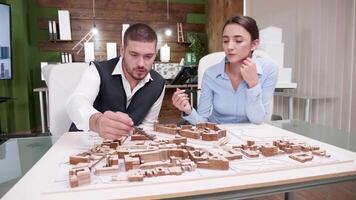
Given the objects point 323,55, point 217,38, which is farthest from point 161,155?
point 217,38

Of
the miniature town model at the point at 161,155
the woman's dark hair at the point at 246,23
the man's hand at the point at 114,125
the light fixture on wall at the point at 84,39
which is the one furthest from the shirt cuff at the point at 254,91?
the light fixture on wall at the point at 84,39

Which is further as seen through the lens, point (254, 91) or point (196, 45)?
point (196, 45)

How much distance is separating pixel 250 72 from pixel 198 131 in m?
0.51

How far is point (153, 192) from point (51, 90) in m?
1.13

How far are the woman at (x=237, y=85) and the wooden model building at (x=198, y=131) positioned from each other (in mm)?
239

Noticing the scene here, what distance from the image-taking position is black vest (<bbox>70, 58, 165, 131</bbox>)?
1562 millimetres

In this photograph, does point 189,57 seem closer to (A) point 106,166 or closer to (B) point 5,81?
(B) point 5,81

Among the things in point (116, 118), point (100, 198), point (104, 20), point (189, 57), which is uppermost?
point (104, 20)

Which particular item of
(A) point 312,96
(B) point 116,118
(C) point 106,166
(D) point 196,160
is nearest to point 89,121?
(B) point 116,118

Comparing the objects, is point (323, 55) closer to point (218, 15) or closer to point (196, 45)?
point (218, 15)

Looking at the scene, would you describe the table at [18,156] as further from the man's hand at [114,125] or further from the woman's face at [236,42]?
the woman's face at [236,42]

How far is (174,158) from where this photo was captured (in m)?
0.83

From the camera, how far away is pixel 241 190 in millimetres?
699

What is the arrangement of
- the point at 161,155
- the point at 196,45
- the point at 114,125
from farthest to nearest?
the point at 196,45 → the point at 114,125 → the point at 161,155
